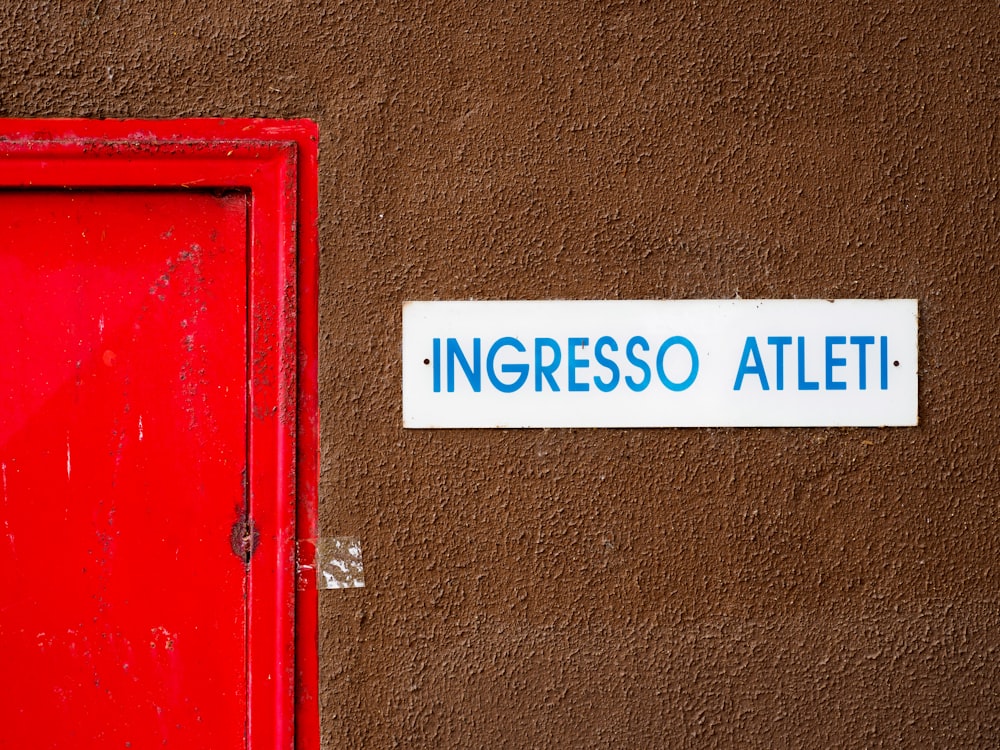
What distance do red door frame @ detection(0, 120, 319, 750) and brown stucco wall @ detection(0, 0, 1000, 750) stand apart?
4 centimetres

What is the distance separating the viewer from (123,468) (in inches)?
52.6

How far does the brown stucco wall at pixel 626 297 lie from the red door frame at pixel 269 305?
4cm

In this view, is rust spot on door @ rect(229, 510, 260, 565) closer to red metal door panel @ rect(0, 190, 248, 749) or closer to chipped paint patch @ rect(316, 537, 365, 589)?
red metal door panel @ rect(0, 190, 248, 749)

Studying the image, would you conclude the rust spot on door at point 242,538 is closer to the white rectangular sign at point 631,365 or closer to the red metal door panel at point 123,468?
the red metal door panel at point 123,468

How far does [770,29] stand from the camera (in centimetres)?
135

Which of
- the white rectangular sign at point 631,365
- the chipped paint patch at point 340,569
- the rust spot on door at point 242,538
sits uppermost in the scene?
the white rectangular sign at point 631,365

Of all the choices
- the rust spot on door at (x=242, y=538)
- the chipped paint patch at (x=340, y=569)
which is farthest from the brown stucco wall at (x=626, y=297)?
the rust spot on door at (x=242, y=538)

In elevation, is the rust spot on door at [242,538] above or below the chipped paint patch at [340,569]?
above

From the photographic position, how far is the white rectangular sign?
1330 mm

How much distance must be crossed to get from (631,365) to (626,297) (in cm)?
13

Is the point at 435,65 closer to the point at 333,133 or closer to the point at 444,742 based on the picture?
the point at 333,133

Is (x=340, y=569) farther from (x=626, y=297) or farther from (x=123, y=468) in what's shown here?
(x=626, y=297)

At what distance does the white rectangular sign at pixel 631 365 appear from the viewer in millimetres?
1330

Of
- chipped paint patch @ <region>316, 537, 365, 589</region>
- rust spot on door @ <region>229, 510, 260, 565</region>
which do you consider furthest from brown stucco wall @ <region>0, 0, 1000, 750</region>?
rust spot on door @ <region>229, 510, 260, 565</region>
